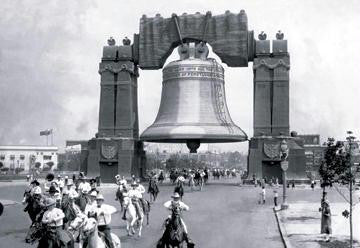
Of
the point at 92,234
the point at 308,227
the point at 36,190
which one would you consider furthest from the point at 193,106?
the point at 92,234

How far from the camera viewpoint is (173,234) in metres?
11.6

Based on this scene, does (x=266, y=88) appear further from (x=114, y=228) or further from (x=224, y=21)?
(x=114, y=228)

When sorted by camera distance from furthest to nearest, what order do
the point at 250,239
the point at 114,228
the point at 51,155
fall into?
the point at 51,155
the point at 114,228
the point at 250,239

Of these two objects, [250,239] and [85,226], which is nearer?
[85,226]

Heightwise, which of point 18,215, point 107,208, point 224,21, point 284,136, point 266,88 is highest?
point 224,21

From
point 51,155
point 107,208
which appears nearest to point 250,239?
point 107,208

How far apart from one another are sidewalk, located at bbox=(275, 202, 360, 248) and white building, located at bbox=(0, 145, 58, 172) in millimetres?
84363

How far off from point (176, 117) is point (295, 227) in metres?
21.8

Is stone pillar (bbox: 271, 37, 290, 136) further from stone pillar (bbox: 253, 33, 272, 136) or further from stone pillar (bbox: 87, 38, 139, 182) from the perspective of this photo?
stone pillar (bbox: 87, 38, 139, 182)

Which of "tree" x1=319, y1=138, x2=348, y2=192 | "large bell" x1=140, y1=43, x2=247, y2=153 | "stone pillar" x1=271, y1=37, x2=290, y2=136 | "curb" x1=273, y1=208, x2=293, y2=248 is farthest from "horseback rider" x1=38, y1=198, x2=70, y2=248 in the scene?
"stone pillar" x1=271, y1=37, x2=290, y2=136

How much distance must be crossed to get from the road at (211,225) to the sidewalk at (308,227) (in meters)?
0.37

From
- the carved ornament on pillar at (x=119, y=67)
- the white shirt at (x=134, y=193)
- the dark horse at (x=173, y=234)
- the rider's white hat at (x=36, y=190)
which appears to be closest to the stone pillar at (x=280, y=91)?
the carved ornament on pillar at (x=119, y=67)

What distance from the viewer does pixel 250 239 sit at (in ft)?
50.9

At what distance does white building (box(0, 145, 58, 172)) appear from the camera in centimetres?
10760
